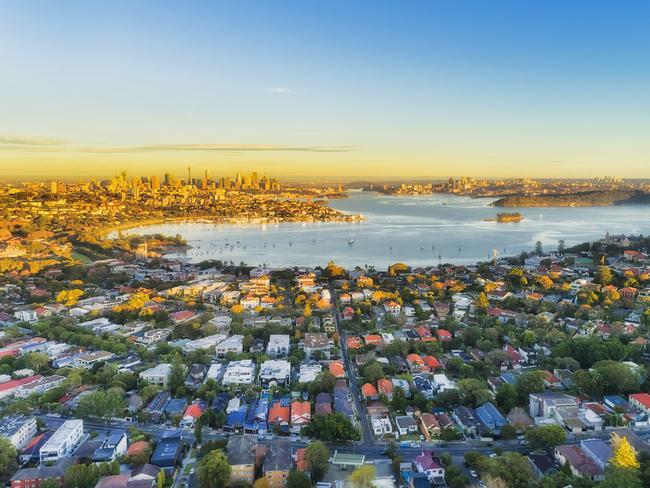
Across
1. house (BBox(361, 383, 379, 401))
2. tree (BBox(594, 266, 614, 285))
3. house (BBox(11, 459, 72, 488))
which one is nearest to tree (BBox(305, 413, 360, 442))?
house (BBox(361, 383, 379, 401))

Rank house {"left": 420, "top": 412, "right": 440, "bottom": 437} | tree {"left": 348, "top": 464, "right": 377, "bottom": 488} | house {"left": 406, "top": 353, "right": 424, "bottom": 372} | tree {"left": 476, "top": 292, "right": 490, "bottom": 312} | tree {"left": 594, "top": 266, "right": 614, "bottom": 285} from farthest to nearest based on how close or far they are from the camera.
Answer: tree {"left": 594, "top": 266, "right": 614, "bottom": 285}, tree {"left": 476, "top": 292, "right": 490, "bottom": 312}, house {"left": 406, "top": 353, "right": 424, "bottom": 372}, house {"left": 420, "top": 412, "right": 440, "bottom": 437}, tree {"left": 348, "top": 464, "right": 377, "bottom": 488}

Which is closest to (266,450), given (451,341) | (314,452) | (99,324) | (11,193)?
(314,452)

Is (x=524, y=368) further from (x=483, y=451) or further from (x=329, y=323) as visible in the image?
(x=329, y=323)

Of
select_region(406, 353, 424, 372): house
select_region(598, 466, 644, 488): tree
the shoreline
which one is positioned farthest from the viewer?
the shoreline

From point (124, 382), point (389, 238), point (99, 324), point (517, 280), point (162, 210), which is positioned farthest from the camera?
point (162, 210)

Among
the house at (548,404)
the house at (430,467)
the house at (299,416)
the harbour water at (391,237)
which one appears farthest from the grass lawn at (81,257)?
the house at (548,404)

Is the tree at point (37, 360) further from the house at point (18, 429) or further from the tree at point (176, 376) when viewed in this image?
the tree at point (176, 376)

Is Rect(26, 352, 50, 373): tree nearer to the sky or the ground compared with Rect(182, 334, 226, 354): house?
nearer to the sky

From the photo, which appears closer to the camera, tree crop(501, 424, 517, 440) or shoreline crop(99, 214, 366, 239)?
tree crop(501, 424, 517, 440)

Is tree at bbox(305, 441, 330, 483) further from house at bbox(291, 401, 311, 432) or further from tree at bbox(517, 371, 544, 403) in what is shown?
tree at bbox(517, 371, 544, 403)
